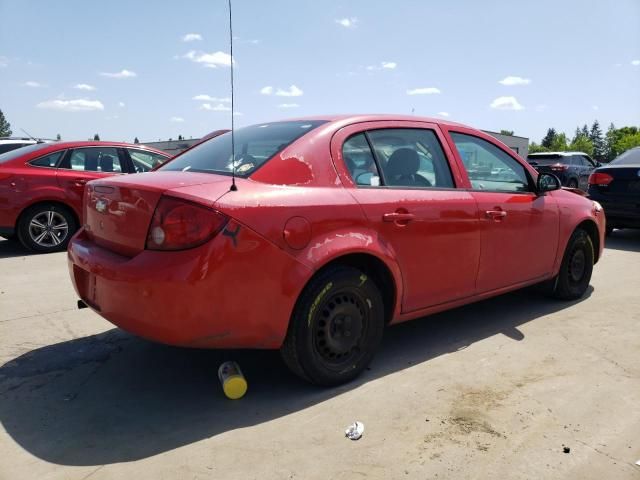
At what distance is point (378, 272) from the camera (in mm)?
3230

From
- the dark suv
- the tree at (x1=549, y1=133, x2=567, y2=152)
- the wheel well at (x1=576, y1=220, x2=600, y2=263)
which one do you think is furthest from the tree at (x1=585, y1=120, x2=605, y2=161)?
the wheel well at (x1=576, y1=220, x2=600, y2=263)

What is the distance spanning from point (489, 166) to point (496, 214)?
1.56 feet

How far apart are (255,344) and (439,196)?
1.60 metres

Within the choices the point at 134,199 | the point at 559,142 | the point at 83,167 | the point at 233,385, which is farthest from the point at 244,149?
the point at 559,142

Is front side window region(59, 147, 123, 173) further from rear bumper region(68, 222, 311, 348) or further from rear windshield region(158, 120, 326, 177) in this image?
rear bumper region(68, 222, 311, 348)

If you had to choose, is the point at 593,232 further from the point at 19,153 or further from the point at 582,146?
the point at 582,146

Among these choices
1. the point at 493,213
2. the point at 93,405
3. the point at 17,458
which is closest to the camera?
the point at 17,458

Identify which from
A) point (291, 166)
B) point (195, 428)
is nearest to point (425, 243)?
point (291, 166)

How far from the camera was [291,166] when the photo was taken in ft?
9.59

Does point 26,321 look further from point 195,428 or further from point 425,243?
point 425,243

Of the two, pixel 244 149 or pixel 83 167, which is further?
pixel 83 167

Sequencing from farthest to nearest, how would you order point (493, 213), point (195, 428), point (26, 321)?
point (26, 321)
point (493, 213)
point (195, 428)

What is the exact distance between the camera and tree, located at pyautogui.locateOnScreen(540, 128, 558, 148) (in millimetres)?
158375

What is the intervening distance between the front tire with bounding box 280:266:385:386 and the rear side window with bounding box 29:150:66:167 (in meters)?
5.78
